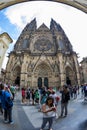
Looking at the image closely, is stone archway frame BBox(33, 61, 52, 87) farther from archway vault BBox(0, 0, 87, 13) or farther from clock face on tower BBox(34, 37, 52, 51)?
archway vault BBox(0, 0, 87, 13)

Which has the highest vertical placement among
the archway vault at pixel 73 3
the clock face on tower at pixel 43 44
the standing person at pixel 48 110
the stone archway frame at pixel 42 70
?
the clock face on tower at pixel 43 44

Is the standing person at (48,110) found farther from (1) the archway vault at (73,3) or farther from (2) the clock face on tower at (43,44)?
(2) the clock face on tower at (43,44)

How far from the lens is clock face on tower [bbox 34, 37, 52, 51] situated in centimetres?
4216

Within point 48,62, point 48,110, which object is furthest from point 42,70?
point 48,110

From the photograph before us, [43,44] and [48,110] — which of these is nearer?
[48,110]

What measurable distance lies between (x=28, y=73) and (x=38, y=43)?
6.78 metres

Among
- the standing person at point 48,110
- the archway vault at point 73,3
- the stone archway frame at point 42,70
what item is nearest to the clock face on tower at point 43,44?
the stone archway frame at point 42,70

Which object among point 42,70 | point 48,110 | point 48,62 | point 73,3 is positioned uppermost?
point 48,62

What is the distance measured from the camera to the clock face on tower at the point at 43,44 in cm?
4216

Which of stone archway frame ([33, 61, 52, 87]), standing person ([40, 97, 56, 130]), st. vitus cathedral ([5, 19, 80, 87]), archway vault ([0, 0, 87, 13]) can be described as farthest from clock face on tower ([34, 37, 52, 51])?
archway vault ([0, 0, 87, 13])

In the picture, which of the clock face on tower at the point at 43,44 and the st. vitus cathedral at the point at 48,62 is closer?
the clock face on tower at the point at 43,44

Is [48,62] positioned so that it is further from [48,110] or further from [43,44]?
[48,110]

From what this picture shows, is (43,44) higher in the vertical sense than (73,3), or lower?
higher

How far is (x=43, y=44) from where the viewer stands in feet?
146
